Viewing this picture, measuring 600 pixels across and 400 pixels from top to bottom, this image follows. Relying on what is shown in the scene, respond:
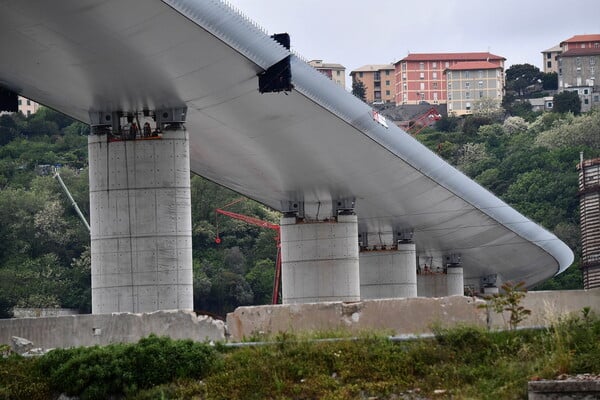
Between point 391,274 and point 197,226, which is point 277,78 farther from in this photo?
point 197,226

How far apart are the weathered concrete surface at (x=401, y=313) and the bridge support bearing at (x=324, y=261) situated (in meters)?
A: 41.0

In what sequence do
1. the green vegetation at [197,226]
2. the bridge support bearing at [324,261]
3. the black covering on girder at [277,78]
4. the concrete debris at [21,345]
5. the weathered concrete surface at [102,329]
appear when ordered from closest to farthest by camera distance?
1. the concrete debris at [21,345]
2. the weathered concrete surface at [102,329]
3. the black covering on girder at [277,78]
4. the bridge support bearing at [324,261]
5. the green vegetation at [197,226]

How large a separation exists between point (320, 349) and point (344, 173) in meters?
39.1

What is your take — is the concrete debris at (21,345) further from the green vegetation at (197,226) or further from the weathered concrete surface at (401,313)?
the green vegetation at (197,226)

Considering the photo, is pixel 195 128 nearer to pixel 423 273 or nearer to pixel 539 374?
pixel 539 374

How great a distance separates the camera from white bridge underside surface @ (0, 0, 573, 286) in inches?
1561

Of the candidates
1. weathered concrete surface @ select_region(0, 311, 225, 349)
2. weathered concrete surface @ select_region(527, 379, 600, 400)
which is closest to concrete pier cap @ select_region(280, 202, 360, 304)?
weathered concrete surface @ select_region(0, 311, 225, 349)

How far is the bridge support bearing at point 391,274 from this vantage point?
270 ft

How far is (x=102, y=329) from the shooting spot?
27953 mm

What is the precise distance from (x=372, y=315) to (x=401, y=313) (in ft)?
Answer: 1.65

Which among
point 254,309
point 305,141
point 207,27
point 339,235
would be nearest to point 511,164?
point 339,235

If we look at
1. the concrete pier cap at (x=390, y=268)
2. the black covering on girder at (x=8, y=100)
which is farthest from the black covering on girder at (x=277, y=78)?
the concrete pier cap at (x=390, y=268)

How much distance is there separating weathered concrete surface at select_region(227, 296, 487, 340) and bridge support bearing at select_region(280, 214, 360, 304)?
41.0 meters

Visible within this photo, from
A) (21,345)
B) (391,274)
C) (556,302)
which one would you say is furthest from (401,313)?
(391,274)
